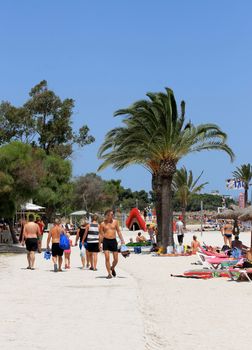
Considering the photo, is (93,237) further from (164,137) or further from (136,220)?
(136,220)

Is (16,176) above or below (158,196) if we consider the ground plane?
above

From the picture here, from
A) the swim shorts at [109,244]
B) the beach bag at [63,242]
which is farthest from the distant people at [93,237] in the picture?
the swim shorts at [109,244]

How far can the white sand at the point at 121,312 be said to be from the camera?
7441 millimetres

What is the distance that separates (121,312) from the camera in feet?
31.6

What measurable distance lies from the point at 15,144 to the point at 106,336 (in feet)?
75.6

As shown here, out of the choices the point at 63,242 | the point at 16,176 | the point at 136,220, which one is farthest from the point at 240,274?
the point at 136,220

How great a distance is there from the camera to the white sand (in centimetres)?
744

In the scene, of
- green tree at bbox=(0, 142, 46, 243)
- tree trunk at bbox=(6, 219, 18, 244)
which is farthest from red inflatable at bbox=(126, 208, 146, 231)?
green tree at bbox=(0, 142, 46, 243)

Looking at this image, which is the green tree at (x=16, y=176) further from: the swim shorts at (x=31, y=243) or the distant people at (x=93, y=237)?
the distant people at (x=93, y=237)

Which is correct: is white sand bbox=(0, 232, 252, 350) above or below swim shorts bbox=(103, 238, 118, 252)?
below

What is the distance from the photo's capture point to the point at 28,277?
1556 centimetres

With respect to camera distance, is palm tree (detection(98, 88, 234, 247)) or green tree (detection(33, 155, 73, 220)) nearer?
palm tree (detection(98, 88, 234, 247))

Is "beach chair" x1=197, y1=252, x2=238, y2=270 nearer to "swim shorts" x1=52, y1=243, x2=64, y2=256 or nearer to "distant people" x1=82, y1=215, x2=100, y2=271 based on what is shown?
"distant people" x1=82, y1=215, x2=100, y2=271

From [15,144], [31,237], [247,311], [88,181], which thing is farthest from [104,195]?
[247,311]
